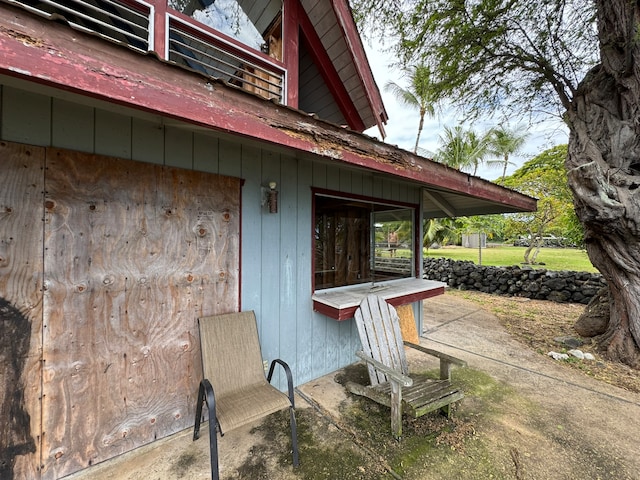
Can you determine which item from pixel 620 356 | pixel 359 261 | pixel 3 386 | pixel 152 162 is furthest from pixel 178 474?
pixel 620 356

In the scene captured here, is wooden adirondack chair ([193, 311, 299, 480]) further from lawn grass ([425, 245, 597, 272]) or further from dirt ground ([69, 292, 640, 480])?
lawn grass ([425, 245, 597, 272])

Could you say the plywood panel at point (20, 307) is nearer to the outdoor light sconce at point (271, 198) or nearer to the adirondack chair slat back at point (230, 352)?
the adirondack chair slat back at point (230, 352)

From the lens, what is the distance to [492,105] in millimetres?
4852

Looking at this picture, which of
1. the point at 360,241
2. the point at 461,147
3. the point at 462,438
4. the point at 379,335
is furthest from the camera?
the point at 461,147

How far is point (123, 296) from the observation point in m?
1.94

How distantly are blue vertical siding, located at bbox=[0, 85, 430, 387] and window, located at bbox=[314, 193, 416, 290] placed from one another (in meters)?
0.24

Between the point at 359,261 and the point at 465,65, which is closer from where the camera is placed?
the point at 359,261

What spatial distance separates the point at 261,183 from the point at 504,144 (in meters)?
16.6

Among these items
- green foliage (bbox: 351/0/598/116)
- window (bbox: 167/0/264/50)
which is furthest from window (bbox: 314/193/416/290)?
green foliage (bbox: 351/0/598/116)

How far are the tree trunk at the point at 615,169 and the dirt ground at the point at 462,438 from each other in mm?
868

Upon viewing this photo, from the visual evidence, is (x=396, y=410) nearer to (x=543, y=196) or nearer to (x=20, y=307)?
(x=20, y=307)

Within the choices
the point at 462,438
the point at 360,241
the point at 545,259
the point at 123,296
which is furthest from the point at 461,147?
the point at 123,296

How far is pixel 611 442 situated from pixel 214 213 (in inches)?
148

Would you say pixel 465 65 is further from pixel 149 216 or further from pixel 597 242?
pixel 149 216
